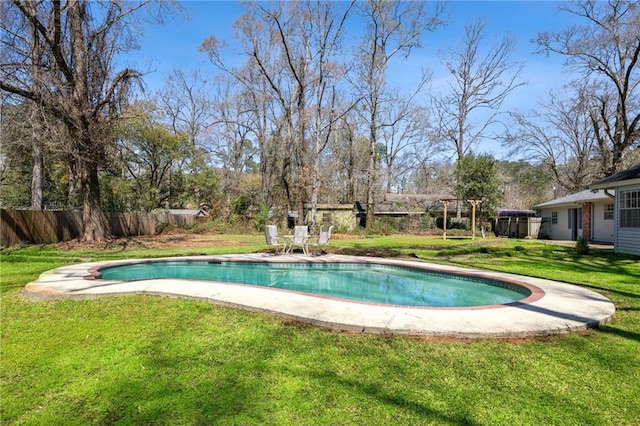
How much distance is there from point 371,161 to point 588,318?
2249cm

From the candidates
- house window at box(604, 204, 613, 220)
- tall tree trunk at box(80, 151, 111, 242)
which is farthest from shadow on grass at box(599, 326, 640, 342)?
house window at box(604, 204, 613, 220)

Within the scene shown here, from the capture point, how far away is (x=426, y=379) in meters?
2.76

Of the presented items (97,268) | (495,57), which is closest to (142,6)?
(97,268)

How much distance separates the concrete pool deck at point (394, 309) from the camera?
3.87 meters

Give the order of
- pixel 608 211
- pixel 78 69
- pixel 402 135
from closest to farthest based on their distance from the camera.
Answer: pixel 78 69
pixel 608 211
pixel 402 135

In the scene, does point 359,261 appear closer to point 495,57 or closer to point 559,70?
point 559,70

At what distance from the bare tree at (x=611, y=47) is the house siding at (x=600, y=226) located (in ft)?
11.9

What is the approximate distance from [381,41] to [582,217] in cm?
1735

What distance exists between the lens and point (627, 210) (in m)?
12.8

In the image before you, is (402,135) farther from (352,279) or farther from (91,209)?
(352,279)

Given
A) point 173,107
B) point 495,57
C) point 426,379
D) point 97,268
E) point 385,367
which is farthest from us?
point 173,107

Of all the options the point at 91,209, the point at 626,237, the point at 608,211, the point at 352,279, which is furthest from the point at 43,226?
the point at 608,211

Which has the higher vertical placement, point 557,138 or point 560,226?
point 557,138

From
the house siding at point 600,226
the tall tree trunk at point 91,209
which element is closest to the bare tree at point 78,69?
the tall tree trunk at point 91,209
